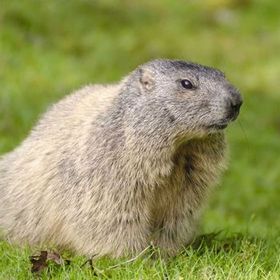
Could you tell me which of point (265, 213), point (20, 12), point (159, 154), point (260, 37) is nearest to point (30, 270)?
point (159, 154)

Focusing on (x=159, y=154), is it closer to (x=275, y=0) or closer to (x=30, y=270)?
(x=30, y=270)

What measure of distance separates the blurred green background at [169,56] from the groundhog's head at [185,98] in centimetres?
188

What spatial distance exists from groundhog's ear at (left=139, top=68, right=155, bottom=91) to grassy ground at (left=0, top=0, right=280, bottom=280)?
3.74 ft

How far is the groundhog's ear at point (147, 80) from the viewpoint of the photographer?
6297 millimetres

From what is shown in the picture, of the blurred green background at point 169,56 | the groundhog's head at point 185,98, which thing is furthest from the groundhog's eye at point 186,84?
the blurred green background at point 169,56

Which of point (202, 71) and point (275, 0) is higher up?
point (202, 71)

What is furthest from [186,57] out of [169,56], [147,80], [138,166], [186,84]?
[138,166]

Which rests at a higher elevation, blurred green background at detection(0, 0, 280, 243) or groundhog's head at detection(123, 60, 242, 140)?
groundhog's head at detection(123, 60, 242, 140)

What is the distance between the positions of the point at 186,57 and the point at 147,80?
29.4 feet

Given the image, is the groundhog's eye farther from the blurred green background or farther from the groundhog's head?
the blurred green background

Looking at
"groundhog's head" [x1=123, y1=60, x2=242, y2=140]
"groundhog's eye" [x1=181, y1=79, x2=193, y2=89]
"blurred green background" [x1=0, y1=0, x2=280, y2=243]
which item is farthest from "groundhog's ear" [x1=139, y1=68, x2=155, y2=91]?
"blurred green background" [x1=0, y1=0, x2=280, y2=243]

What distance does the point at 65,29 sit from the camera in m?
14.9

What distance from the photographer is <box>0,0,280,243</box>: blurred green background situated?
1055 cm

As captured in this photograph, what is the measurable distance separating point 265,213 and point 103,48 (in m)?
5.52
